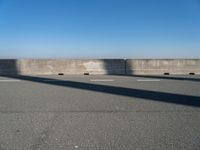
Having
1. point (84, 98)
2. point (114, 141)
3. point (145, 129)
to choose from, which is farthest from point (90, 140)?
point (84, 98)

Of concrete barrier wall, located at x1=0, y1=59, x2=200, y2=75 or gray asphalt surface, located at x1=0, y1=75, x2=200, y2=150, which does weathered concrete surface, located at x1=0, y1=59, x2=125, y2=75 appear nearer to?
concrete barrier wall, located at x1=0, y1=59, x2=200, y2=75

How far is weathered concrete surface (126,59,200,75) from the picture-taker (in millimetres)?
16156

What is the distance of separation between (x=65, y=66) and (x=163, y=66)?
5355mm

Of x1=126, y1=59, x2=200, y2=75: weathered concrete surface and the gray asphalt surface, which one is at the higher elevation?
x1=126, y1=59, x2=200, y2=75: weathered concrete surface

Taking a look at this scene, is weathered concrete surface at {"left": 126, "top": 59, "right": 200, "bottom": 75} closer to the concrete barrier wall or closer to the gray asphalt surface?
the concrete barrier wall

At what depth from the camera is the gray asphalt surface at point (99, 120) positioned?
4.17 meters

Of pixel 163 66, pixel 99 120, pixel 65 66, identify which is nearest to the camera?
pixel 99 120

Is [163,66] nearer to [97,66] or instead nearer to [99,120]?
[97,66]

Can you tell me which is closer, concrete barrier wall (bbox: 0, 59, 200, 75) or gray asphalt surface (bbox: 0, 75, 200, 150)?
gray asphalt surface (bbox: 0, 75, 200, 150)

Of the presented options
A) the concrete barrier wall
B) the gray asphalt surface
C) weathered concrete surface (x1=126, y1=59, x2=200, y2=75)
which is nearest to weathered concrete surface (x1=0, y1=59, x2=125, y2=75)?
the concrete barrier wall

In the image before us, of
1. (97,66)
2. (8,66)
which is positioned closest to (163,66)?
(97,66)

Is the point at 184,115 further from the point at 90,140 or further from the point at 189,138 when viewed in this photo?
the point at 90,140

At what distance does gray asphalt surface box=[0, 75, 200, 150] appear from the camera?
417 cm

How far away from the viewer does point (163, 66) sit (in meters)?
16.3
